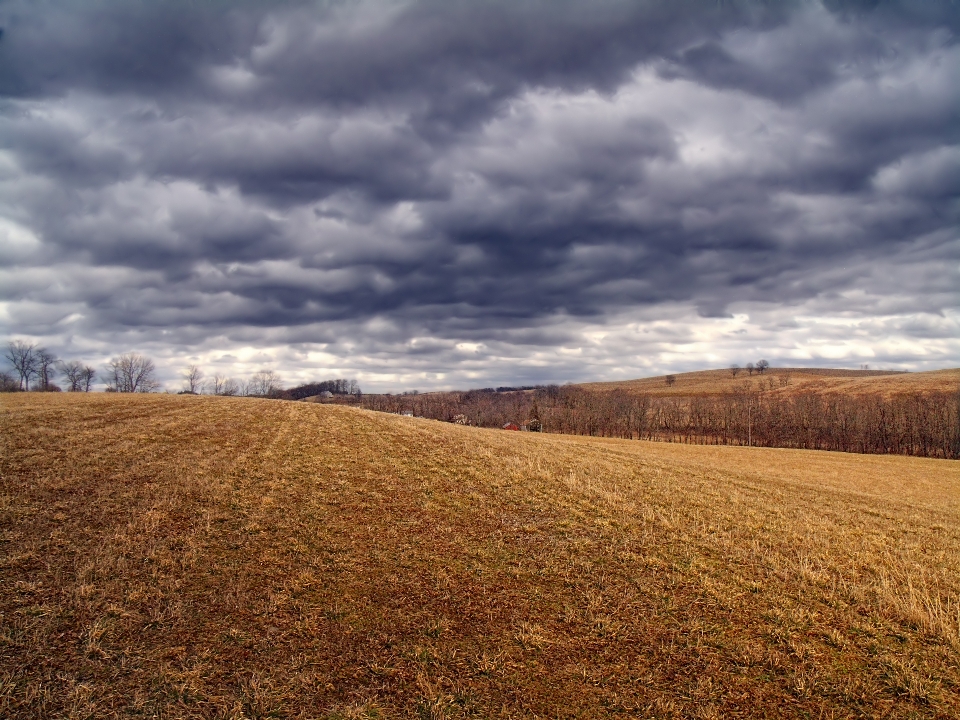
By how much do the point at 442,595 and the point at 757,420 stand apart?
5365 inches

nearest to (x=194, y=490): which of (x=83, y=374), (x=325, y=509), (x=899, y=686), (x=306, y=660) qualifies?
(x=325, y=509)

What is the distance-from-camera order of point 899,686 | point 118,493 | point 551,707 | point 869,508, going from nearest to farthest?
point 551,707
point 899,686
point 118,493
point 869,508

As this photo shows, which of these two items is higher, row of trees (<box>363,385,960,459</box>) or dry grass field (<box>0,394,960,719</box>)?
dry grass field (<box>0,394,960,719</box>)

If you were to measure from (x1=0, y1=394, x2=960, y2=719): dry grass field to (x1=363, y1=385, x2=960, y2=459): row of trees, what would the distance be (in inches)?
4294

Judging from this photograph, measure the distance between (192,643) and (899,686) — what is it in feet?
42.3

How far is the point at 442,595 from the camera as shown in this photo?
1161 centimetres

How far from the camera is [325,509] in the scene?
16.3 metres

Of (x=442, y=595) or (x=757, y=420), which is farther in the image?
(x=757, y=420)

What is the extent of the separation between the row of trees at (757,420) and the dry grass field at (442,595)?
109 metres

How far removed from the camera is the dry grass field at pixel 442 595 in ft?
28.4

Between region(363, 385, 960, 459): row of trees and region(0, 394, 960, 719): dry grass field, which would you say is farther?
region(363, 385, 960, 459): row of trees

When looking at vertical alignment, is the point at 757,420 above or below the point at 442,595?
below

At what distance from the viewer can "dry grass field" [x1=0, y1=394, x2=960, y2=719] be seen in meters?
8.66

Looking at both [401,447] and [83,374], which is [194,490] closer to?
[401,447]
